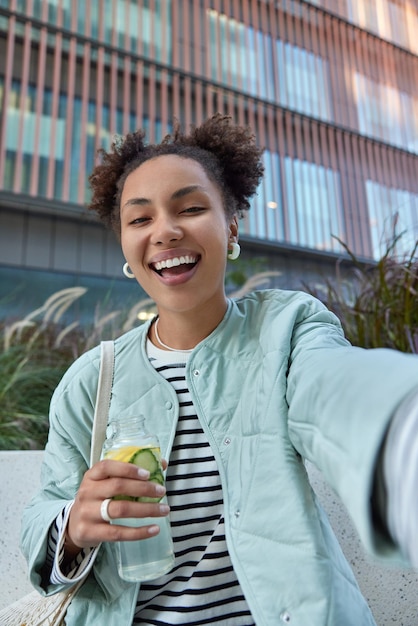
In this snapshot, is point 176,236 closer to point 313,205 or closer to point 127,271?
point 127,271

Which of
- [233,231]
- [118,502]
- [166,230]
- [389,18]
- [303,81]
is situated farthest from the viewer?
[389,18]

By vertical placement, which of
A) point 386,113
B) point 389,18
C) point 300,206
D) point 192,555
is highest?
point 389,18

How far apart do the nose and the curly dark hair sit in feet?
0.64

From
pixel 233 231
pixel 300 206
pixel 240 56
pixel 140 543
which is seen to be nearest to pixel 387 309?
pixel 233 231

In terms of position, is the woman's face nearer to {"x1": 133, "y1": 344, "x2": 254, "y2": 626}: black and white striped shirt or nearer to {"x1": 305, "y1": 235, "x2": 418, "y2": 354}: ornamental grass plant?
{"x1": 133, "y1": 344, "x2": 254, "y2": 626}: black and white striped shirt

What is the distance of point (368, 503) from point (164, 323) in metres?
0.62

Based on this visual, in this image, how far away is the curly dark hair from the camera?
1.06 m

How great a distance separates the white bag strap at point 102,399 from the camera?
826 mm

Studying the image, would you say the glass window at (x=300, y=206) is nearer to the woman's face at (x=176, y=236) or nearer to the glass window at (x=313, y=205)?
the glass window at (x=313, y=205)

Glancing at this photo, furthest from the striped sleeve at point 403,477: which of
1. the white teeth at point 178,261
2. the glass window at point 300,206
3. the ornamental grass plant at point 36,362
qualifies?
the glass window at point 300,206

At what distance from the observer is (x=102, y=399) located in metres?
0.87

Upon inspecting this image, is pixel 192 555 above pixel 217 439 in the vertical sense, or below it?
below

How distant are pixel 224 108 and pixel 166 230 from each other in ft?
17.4

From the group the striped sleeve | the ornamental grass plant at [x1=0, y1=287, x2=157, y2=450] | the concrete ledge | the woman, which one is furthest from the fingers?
the ornamental grass plant at [x1=0, y1=287, x2=157, y2=450]
